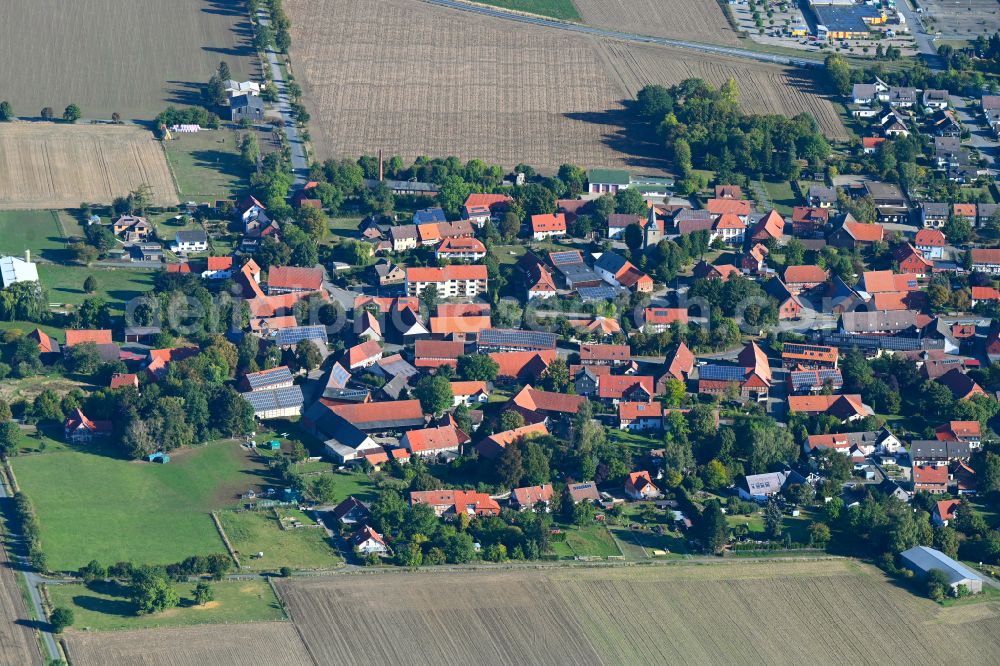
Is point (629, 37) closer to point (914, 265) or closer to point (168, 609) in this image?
point (914, 265)

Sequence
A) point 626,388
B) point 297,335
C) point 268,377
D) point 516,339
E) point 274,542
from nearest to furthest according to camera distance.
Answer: point 274,542 → point 268,377 → point 626,388 → point 297,335 → point 516,339

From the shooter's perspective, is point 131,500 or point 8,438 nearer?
point 131,500

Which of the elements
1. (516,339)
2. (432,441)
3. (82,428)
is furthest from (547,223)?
(82,428)

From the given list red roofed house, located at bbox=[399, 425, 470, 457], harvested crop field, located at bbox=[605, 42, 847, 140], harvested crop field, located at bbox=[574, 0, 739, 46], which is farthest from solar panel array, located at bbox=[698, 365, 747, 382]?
harvested crop field, located at bbox=[574, 0, 739, 46]

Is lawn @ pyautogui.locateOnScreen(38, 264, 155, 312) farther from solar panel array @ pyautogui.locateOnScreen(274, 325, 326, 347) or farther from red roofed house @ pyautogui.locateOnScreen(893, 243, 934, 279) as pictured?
red roofed house @ pyautogui.locateOnScreen(893, 243, 934, 279)

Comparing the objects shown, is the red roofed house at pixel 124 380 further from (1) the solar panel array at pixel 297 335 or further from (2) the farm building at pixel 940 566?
(2) the farm building at pixel 940 566

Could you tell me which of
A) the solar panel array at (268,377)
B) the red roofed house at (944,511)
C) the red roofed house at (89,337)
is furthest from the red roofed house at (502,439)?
the red roofed house at (89,337)

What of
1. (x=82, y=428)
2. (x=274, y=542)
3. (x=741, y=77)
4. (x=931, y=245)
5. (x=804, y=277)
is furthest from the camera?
(x=741, y=77)
